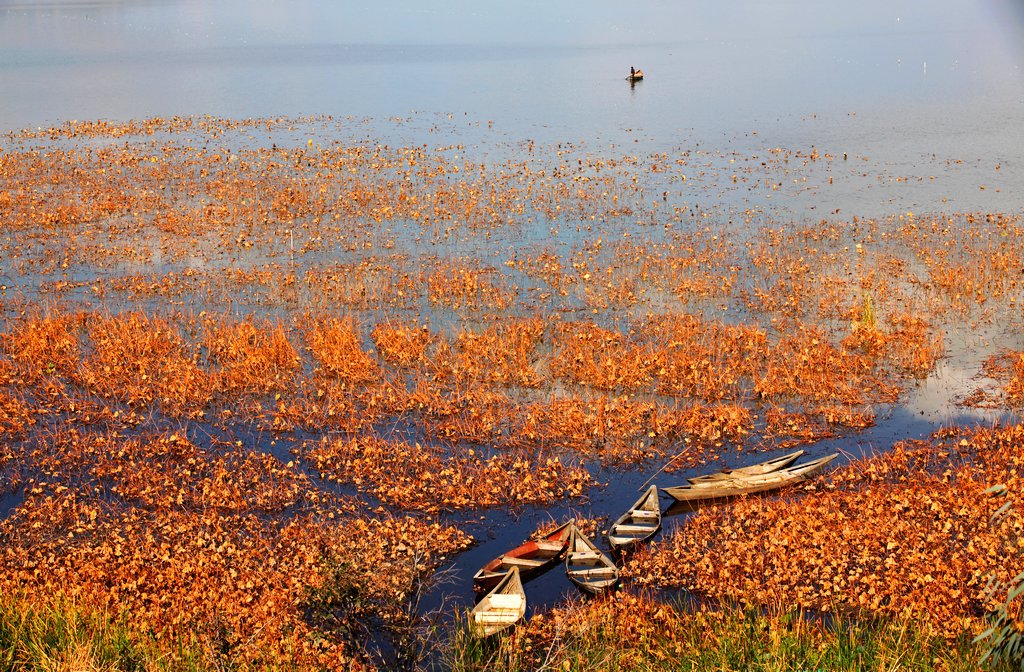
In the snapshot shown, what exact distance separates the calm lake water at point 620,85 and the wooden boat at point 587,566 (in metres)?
0.47

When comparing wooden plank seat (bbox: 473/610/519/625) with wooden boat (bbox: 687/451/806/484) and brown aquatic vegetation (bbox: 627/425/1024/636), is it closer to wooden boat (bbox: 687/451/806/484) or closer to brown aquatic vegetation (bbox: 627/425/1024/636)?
brown aquatic vegetation (bbox: 627/425/1024/636)

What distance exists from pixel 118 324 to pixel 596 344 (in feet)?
46.6

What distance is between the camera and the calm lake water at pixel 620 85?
50094 millimetres

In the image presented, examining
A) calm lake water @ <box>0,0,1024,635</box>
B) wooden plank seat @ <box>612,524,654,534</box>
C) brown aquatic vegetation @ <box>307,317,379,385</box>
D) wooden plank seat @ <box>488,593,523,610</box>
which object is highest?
calm lake water @ <box>0,0,1024,635</box>

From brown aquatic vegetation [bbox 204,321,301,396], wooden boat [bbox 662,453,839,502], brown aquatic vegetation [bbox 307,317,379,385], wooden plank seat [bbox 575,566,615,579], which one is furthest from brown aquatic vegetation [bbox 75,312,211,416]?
wooden boat [bbox 662,453,839,502]

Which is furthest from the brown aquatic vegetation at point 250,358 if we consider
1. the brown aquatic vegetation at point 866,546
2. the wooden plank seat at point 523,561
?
the brown aquatic vegetation at point 866,546

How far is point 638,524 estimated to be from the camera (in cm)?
2005

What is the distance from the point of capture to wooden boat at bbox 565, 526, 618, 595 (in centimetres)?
1827

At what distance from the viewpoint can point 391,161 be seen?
174 ft

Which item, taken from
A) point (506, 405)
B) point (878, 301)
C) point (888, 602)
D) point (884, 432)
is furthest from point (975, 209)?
point (888, 602)

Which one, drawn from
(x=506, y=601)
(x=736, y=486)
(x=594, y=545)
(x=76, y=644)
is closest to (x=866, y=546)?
(x=736, y=486)

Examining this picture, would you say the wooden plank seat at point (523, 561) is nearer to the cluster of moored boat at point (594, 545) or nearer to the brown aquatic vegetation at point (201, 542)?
the cluster of moored boat at point (594, 545)

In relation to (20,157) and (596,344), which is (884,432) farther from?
(20,157)

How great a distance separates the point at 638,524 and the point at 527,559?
2526 millimetres
